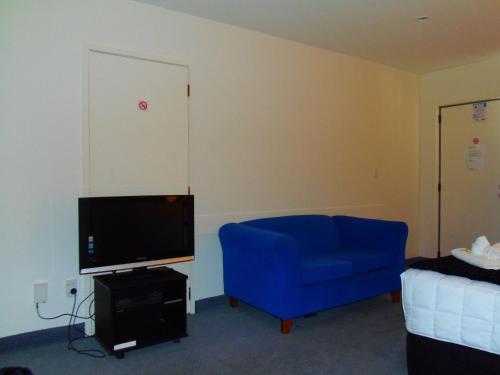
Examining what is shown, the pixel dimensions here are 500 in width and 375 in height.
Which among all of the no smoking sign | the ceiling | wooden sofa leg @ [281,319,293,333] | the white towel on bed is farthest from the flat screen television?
the white towel on bed

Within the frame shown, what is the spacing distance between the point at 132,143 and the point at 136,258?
93 cm

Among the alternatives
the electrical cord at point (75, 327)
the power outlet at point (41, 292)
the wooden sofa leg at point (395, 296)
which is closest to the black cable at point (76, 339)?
the electrical cord at point (75, 327)

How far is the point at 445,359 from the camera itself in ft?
7.74

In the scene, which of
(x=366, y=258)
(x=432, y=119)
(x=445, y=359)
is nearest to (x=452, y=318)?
(x=445, y=359)

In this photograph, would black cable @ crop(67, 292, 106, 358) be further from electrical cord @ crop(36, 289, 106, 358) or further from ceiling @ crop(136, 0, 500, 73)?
ceiling @ crop(136, 0, 500, 73)

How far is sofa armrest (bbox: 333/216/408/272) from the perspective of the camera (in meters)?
4.04

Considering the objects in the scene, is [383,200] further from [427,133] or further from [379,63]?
[379,63]

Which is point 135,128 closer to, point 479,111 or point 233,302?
point 233,302

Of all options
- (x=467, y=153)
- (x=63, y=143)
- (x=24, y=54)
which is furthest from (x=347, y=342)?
(x=467, y=153)

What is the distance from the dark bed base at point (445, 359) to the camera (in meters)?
2.21

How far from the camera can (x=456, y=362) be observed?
2314 millimetres

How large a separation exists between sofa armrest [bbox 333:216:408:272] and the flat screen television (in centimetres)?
186

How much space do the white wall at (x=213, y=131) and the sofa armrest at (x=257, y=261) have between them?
0.21m

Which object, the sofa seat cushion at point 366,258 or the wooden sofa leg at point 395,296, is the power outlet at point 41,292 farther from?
the wooden sofa leg at point 395,296
